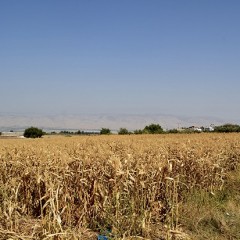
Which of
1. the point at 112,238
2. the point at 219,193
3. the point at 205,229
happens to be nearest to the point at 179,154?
the point at 219,193

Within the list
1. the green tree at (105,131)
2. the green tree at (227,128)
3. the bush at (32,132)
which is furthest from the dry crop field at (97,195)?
the bush at (32,132)

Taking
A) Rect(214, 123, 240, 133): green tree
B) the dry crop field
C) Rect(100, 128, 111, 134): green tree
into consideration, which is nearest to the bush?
Rect(100, 128, 111, 134): green tree

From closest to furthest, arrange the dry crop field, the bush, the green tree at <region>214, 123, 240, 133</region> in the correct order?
the dry crop field → the green tree at <region>214, 123, 240, 133</region> → the bush

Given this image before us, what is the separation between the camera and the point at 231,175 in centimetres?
1166

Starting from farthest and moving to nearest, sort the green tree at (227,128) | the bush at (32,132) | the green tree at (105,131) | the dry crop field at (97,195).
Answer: the bush at (32,132) → the green tree at (105,131) → the green tree at (227,128) → the dry crop field at (97,195)

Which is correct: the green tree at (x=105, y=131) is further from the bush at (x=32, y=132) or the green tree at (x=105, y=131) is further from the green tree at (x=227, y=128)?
the bush at (x=32, y=132)

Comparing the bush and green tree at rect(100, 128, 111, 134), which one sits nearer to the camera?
green tree at rect(100, 128, 111, 134)

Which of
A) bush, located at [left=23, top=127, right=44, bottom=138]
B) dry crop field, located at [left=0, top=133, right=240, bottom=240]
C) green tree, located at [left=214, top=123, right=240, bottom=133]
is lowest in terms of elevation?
dry crop field, located at [left=0, top=133, right=240, bottom=240]

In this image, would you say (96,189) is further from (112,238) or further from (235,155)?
(235,155)

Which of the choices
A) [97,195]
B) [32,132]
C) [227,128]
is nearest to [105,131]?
[227,128]

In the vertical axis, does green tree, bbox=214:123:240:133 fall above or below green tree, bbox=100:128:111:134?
above

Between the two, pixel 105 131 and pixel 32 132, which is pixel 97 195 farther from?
pixel 32 132

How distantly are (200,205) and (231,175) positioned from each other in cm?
383

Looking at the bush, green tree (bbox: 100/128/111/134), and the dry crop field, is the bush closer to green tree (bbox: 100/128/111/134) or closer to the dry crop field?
green tree (bbox: 100/128/111/134)
